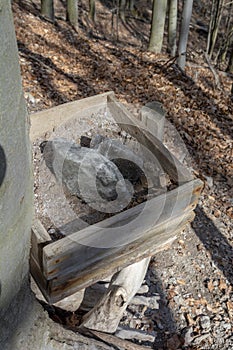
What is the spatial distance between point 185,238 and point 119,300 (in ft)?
4.15

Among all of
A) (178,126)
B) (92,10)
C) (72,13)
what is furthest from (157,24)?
(92,10)

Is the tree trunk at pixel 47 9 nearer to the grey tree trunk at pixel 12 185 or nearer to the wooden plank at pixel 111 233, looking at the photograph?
the wooden plank at pixel 111 233

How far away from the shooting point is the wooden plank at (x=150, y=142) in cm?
302

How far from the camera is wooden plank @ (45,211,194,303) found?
2.55m

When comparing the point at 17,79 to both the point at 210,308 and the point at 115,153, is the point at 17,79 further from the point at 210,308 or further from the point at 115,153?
the point at 210,308

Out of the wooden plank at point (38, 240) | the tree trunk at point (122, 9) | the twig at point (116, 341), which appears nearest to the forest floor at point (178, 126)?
the twig at point (116, 341)

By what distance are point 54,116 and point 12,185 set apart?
8.12 feet

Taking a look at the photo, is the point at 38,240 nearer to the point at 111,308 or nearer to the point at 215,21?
the point at 111,308

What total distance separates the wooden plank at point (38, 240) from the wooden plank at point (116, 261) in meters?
0.18

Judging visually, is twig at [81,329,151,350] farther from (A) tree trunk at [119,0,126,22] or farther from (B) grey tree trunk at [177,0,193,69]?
(A) tree trunk at [119,0,126,22]

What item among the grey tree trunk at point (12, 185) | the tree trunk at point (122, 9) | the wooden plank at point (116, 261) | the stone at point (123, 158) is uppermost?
the grey tree trunk at point (12, 185)

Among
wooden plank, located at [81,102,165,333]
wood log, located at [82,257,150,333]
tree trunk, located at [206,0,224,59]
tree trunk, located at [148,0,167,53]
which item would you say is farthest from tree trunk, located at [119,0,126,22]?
wood log, located at [82,257,150,333]

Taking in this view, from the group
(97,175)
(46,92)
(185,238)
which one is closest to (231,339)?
(185,238)

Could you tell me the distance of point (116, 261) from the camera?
109 inches
